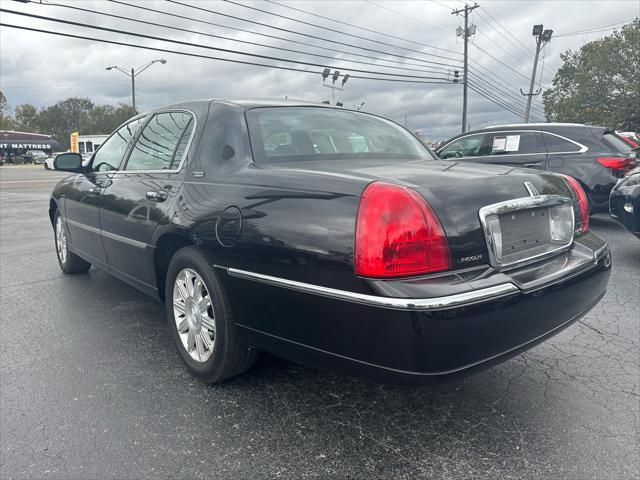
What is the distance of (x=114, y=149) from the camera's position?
4.27 m

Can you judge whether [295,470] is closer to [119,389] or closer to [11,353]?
[119,389]

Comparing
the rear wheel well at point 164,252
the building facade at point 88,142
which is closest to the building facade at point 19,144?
the building facade at point 88,142

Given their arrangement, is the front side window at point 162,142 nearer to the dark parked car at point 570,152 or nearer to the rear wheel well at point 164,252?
the rear wheel well at point 164,252

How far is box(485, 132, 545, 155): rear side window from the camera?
26.5ft

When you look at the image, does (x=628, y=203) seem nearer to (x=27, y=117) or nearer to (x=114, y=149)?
(x=114, y=149)

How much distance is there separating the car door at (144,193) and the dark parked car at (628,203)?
4709 millimetres

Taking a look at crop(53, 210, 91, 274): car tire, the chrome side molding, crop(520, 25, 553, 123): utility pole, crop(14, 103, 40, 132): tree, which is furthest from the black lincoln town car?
crop(14, 103, 40, 132): tree

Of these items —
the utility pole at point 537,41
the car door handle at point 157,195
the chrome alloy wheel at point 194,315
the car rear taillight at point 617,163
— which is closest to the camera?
the chrome alloy wheel at point 194,315

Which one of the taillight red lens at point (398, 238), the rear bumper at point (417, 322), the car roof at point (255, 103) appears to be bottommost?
the rear bumper at point (417, 322)

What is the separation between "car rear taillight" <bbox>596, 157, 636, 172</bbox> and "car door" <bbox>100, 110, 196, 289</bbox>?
21.6 ft

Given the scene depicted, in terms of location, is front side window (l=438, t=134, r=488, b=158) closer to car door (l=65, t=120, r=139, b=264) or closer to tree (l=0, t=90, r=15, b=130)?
car door (l=65, t=120, r=139, b=264)

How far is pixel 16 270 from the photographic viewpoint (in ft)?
18.4

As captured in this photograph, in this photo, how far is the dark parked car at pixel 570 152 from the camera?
7.55 meters

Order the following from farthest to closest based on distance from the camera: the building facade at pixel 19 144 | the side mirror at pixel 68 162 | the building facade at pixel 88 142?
the building facade at pixel 19 144, the building facade at pixel 88 142, the side mirror at pixel 68 162
